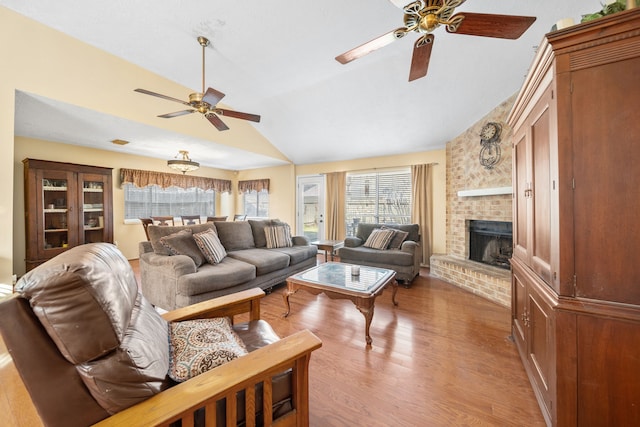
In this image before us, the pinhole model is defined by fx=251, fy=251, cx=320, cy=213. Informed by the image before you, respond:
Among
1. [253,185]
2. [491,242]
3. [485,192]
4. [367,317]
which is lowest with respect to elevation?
[367,317]

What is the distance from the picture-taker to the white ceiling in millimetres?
2393

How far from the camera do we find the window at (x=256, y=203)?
23.9 feet

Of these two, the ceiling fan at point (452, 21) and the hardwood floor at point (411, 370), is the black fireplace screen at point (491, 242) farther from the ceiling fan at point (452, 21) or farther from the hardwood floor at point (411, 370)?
the ceiling fan at point (452, 21)

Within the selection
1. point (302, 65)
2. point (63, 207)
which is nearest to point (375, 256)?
point (302, 65)

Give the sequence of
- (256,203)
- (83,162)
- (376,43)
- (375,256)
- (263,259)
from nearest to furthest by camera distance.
A: (376,43), (263,259), (375,256), (83,162), (256,203)

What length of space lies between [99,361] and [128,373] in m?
0.09

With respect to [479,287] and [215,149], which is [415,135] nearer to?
[479,287]

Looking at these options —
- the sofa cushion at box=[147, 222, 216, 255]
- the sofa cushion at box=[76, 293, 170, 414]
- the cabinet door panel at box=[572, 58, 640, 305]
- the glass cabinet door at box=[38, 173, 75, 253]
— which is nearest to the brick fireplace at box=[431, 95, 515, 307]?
the cabinet door panel at box=[572, 58, 640, 305]

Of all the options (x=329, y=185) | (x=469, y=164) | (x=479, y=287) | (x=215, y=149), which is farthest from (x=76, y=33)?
(x=479, y=287)

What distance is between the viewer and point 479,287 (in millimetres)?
3270

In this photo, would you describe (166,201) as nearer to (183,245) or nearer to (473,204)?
(183,245)

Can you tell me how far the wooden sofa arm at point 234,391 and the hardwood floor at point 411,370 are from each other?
21.6 inches

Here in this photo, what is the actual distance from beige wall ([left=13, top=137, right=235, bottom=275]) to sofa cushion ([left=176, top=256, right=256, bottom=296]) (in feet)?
11.3

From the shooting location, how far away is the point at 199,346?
3.64ft
